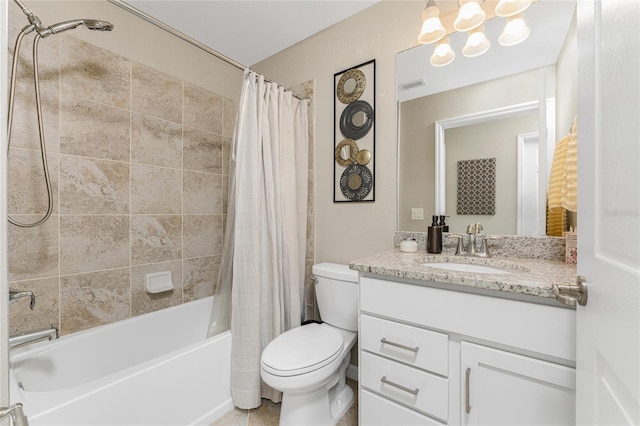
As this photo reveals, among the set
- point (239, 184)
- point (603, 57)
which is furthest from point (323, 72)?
point (603, 57)

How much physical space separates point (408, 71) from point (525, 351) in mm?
1509

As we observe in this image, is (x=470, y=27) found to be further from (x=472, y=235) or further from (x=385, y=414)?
(x=385, y=414)

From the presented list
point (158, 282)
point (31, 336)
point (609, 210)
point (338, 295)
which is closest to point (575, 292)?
point (609, 210)

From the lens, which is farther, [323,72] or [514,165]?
[323,72]

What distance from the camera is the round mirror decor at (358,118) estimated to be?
70.0 inches

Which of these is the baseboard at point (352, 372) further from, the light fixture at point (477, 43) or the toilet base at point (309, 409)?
the light fixture at point (477, 43)

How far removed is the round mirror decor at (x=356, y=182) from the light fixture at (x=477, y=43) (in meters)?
0.83

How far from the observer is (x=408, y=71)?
162 cm

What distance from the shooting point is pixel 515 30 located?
4.25 feet

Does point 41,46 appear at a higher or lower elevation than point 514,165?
higher

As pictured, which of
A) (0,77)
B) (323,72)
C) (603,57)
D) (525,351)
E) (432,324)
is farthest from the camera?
(323,72)

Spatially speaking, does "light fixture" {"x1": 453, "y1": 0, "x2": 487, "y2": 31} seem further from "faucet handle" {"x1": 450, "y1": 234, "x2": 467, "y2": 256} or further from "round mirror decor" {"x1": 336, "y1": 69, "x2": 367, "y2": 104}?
"faucet handle" {"x1": 450, "y1": 234, "x2": 467, "y2": 256}

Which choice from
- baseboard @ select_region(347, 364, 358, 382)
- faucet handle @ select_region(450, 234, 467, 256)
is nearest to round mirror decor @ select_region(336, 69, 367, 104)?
faucet handle @ select_region(450, 234, 467, 256)

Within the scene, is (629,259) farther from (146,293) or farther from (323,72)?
(146,293)
